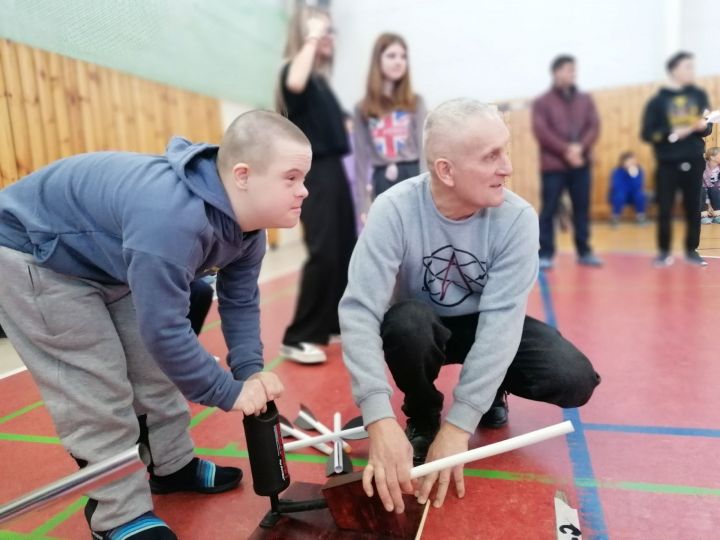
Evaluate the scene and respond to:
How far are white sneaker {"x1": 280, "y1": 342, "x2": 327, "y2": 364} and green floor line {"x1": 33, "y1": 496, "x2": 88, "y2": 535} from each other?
34.0 inches

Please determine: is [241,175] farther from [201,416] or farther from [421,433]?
[201,416]

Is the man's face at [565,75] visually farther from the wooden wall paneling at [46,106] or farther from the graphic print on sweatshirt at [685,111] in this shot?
the wooden wall paneling at [46,106]

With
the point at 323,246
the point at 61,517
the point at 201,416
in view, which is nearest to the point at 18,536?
the point at 61,517

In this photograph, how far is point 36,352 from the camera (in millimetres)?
919

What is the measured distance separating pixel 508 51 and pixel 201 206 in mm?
1411

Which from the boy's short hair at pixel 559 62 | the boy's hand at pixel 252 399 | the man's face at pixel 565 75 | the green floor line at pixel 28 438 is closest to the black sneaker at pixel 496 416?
the boy's hand at pixel 252 399

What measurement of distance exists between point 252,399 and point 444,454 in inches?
14.1

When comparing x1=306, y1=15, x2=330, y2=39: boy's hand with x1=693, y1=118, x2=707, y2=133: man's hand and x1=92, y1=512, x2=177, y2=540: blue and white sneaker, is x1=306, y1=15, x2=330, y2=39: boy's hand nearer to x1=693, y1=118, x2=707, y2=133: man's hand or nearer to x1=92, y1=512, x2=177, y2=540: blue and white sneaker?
x1=693, y1=118, x2=707, y2=133: man's hand

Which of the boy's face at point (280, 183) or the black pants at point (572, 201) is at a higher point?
the boy's face at point (280, 183)

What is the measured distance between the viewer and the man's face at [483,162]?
100 cm

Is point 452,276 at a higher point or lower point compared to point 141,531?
higher

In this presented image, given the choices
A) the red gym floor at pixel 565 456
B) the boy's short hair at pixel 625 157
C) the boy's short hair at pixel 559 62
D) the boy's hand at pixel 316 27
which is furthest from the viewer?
the boy's short hair at pixel 625 157

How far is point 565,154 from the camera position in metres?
3.35

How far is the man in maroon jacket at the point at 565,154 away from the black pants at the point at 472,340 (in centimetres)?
234
